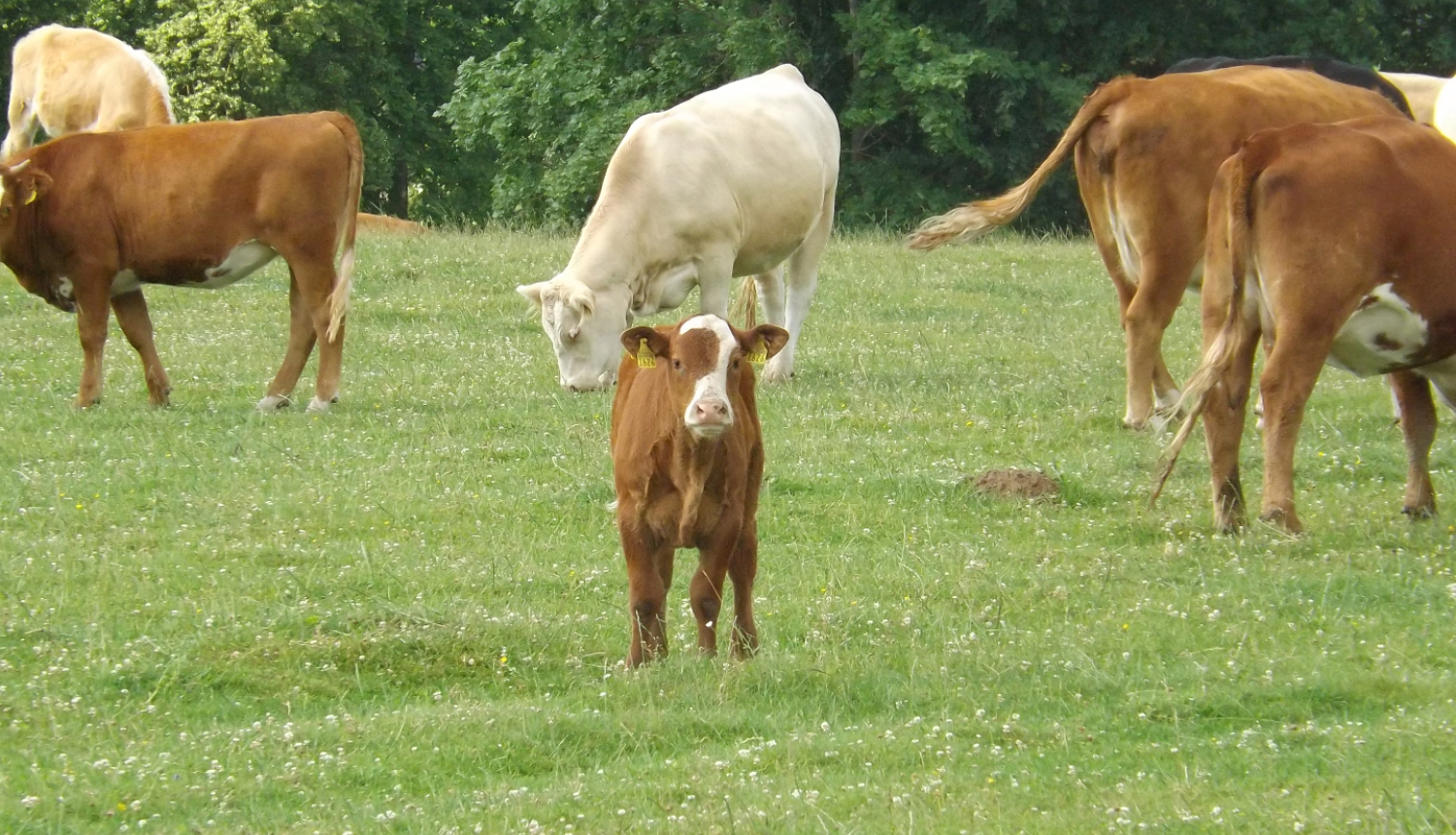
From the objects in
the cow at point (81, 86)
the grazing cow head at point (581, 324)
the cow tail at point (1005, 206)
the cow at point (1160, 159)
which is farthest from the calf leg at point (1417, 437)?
the cow at point (81, 86)

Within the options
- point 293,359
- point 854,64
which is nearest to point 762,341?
point 293,359

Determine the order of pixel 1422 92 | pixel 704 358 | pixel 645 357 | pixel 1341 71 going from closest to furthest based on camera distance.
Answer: pixel 704 358 < pixel 645 357 < pixel 1341 71 < pixel 1422 92

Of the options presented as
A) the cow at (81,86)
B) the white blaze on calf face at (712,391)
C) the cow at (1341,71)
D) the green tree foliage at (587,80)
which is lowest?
the green tree foliage at (587,80)

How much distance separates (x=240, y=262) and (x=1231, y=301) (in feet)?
23.4

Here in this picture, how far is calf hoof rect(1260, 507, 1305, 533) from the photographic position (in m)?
8.69

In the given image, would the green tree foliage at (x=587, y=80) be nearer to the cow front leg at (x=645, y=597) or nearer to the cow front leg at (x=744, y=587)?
the cow front leg at (x=744, y=587)

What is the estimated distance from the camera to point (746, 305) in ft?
48.1

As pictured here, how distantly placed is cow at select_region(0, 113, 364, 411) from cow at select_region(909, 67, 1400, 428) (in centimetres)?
427

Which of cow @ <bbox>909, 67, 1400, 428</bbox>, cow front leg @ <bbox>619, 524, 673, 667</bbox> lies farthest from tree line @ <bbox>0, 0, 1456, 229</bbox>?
cow front leg @ <bbox>619, 524, 673, 667</bbox>

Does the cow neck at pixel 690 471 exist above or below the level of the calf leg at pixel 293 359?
above

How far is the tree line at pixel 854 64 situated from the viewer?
3294 centimetres

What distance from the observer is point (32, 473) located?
10414 millimetres

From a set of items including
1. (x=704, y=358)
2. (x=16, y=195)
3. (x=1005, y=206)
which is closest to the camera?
(x=704, y=358)

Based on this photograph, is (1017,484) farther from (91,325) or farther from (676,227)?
(91,325)
